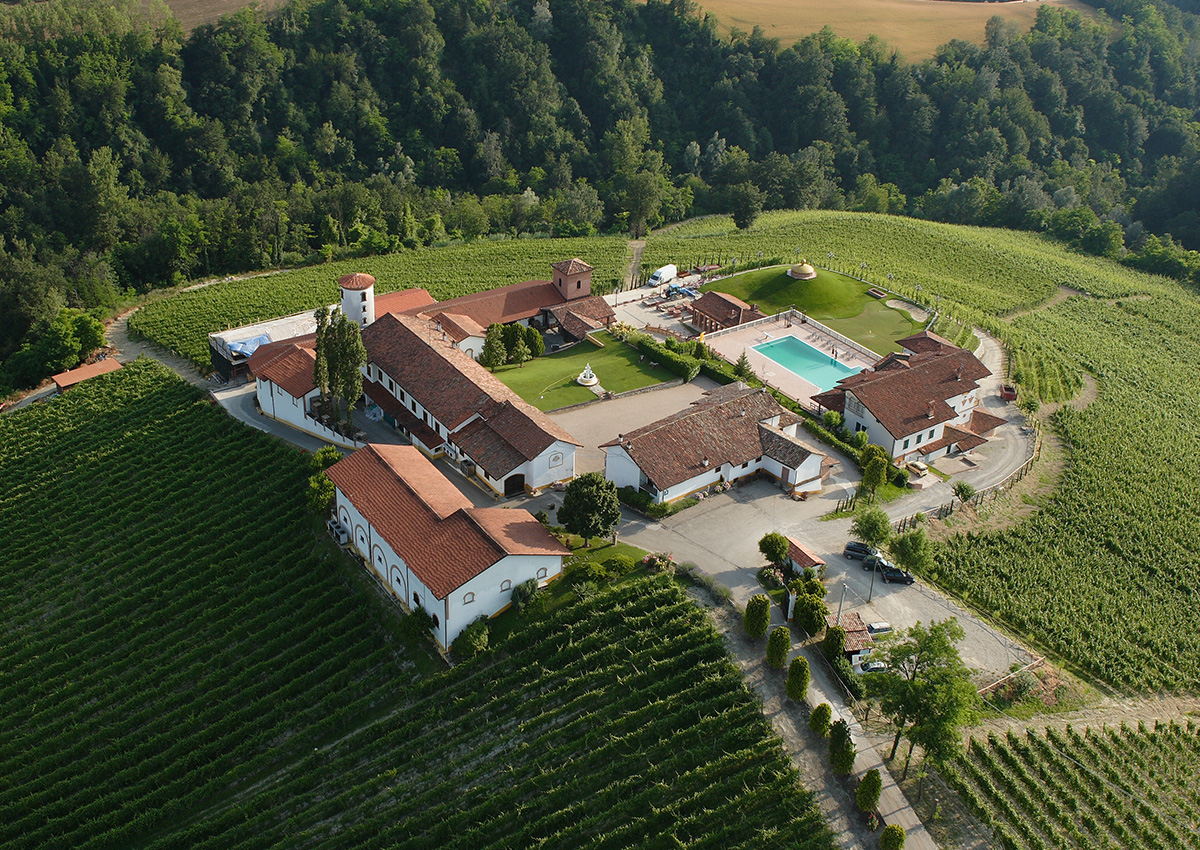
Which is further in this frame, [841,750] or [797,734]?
[797,734]

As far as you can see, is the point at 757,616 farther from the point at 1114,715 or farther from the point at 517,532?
the point at 1114,715

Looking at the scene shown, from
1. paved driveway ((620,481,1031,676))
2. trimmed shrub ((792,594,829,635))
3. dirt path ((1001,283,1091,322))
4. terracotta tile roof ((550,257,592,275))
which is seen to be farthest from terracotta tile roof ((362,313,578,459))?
dirt path ((1001,283,1091,322))

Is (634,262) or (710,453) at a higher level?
(710,453)

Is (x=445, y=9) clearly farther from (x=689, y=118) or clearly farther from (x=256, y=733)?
(x=256, y=733)

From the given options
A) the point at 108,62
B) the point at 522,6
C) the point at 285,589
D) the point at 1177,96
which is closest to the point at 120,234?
the point at 108,62

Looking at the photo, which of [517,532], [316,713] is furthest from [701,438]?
[316,713]

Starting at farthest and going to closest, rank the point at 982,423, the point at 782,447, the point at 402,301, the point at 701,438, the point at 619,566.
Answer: the point at 402,301, the point at 982,423, the point at 782,447, the point at 701,438, the point at 619,566

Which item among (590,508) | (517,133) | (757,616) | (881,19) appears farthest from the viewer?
(881,19)
